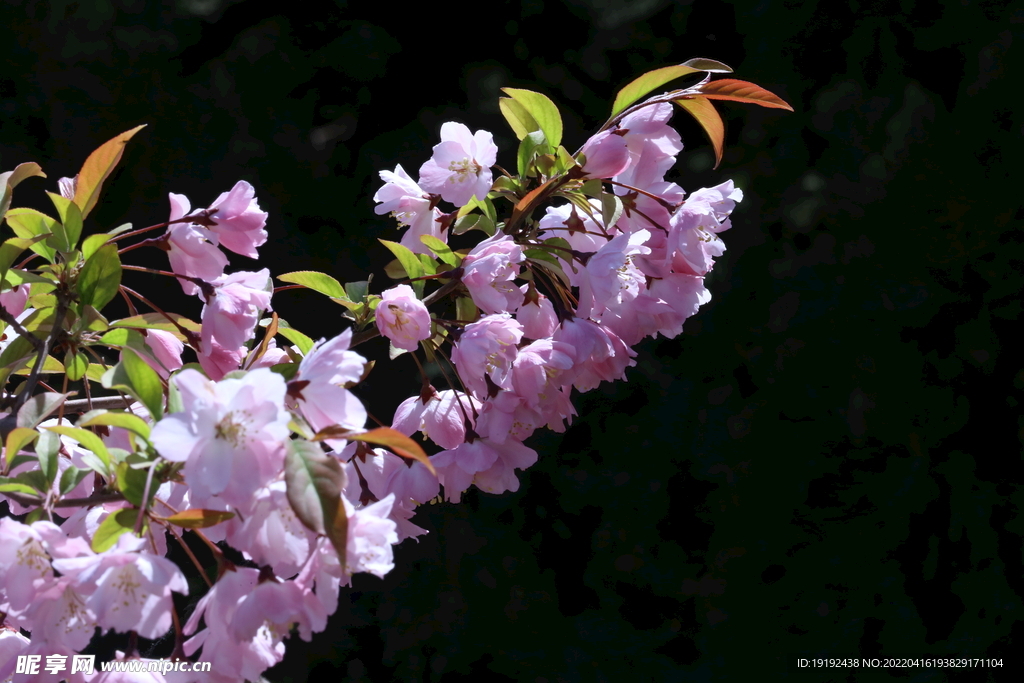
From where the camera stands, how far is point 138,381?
1.21 ft

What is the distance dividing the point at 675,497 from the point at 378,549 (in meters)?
1.05

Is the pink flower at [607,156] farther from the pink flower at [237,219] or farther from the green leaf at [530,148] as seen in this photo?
the pink flower at [237,219]

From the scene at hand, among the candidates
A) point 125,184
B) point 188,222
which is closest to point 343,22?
point 125,184

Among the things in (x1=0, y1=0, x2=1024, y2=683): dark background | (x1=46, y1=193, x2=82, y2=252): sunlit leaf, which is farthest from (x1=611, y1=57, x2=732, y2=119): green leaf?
(x1=0, y1=0, x2=1024, y2=683): dark background

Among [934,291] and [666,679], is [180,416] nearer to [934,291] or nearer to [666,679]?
[666,679]

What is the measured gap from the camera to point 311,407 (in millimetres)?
367

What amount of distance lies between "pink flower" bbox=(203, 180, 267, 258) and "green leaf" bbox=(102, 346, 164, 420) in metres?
0.12

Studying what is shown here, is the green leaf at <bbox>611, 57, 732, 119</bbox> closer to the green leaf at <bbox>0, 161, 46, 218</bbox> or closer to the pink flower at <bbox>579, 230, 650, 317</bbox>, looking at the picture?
the pink flower at <bbox>579, 230, 650, 317</bbox>

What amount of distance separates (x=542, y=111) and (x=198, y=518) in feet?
1.11

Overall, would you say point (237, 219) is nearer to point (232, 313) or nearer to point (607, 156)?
point (232, 313)

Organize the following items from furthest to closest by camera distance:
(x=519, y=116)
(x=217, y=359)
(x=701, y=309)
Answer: (x=701, y=309) < (x=519, y=116) < (x=217, y=359)

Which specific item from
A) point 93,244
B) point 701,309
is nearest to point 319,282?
point 93,244

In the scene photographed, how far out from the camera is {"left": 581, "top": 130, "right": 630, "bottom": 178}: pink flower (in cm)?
48

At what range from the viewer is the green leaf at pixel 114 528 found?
13.7 inches
